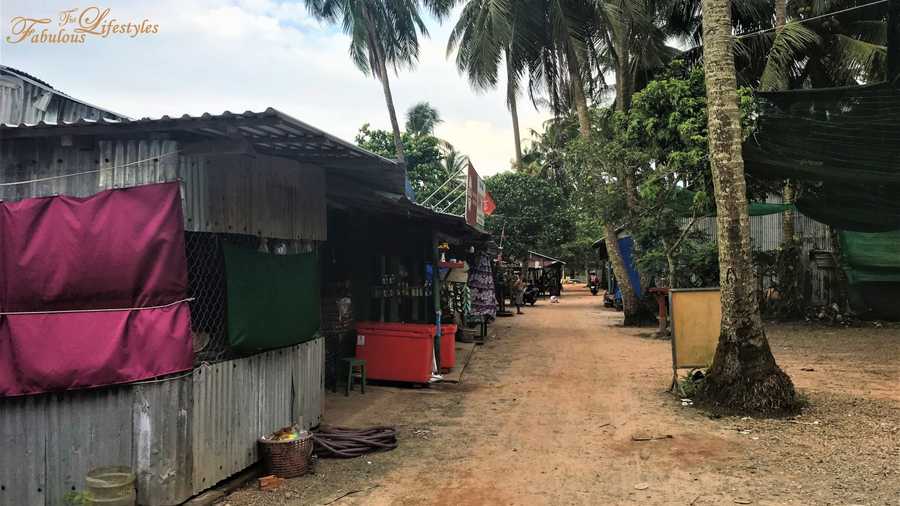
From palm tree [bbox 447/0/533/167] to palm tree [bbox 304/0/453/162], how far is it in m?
1.89

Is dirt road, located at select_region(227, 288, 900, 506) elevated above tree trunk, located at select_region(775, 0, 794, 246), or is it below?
below

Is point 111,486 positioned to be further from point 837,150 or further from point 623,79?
point 623,79

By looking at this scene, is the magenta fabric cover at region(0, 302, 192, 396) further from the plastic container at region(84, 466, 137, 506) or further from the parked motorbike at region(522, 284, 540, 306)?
the parked motorbike at region(522, 284, 540, 306)

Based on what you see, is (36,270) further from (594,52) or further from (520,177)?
(520,177)

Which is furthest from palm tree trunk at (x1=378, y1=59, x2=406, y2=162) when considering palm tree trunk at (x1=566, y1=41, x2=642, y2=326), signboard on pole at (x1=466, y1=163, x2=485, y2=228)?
signboard on pole at (x1=466, y1=163, x2=485, y2=228)

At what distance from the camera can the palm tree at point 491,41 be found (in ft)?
61.6

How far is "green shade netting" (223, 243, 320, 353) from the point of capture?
17.6ft

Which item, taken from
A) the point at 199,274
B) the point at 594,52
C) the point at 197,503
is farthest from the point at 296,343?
the point at 594,52

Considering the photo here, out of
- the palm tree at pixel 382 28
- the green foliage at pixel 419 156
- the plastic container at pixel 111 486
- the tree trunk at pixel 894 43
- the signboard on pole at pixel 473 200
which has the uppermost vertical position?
the palm tree at pixel 382 28

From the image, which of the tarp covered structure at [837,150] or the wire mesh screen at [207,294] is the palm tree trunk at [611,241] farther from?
the wire mesh screen at [207,294]

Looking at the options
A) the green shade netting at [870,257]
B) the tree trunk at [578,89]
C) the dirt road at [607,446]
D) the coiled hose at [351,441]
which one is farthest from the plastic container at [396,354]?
the green shade netting at [870,257]

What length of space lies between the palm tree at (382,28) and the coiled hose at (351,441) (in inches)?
720

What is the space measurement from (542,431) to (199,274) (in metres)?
4.14

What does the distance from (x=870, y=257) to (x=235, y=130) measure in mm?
16367
